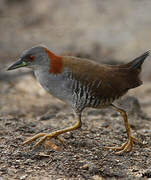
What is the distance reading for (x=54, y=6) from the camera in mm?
19359

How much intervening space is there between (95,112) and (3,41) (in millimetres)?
8990

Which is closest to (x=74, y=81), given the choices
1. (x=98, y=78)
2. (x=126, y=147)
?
(x=98, y=78)

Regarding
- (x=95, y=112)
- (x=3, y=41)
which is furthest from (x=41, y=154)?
(x=3, y=41)

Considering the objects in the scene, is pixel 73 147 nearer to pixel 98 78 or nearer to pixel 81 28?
pixel 98 78

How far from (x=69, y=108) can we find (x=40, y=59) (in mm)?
3562

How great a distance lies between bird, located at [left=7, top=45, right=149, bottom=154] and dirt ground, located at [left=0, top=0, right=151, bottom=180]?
1.27 ft

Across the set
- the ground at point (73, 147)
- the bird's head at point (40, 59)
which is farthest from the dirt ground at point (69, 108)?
the bird's head at point (40, 59)

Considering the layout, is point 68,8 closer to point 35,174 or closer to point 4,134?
point 4,134

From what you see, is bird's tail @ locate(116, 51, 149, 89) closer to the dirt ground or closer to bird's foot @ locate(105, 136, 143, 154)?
the dirt ground

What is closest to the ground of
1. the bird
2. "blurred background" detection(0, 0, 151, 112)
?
the bird

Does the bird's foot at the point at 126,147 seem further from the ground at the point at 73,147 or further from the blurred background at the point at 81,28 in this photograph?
the blurred background at the point at 81,28

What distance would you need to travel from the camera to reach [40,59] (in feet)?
20.9

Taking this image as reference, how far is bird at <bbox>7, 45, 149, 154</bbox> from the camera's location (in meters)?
6.25

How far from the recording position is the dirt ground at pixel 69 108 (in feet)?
19.0
